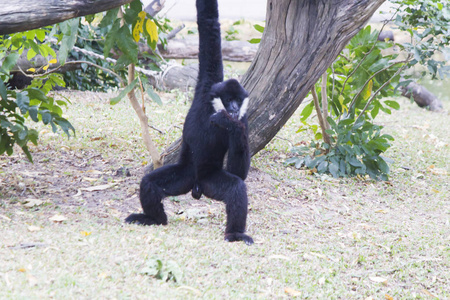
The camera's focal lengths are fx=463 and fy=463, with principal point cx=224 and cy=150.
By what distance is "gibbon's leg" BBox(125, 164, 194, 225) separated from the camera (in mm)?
4270

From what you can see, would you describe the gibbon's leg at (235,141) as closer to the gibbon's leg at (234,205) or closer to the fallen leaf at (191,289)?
the gibbon's leg at (234,205)

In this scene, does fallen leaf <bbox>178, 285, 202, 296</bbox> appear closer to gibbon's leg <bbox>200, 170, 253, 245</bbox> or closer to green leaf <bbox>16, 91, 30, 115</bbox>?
gibbon's leg <bbox>200, 170, 253, 245</bbox>

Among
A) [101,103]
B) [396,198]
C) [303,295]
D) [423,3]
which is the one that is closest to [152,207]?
[303,295]

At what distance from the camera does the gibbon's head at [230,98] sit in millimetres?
4191

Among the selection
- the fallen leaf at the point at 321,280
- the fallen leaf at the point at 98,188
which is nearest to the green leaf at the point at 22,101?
the fallen leaf at the point at 98,188

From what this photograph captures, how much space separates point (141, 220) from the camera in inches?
170

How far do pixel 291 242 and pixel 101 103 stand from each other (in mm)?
5855

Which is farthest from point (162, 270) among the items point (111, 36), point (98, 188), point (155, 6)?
point (155, 6)

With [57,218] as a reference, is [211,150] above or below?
above

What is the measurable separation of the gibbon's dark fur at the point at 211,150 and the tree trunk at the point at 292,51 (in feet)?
3.32

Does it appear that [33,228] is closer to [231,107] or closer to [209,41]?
[231,107]

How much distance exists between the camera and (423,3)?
571cm

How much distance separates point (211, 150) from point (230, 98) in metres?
0.54

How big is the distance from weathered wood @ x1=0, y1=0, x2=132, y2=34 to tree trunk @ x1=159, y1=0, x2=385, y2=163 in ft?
7.06
